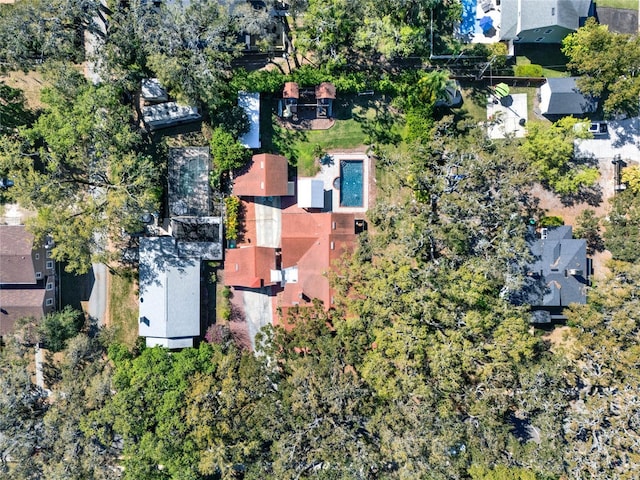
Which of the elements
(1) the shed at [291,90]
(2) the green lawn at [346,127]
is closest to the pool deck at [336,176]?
(2) the green lawn at [346,127]

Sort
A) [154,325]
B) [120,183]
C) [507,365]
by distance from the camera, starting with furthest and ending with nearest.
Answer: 1. [154,325]
2. [120,183]
3. [507,365]

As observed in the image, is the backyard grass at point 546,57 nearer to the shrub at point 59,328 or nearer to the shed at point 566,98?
the shed at point 566,98

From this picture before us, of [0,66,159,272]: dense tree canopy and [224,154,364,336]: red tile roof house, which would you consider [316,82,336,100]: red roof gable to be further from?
[0,66,159,272]: dense tree canopy

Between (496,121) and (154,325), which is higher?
(496,121)

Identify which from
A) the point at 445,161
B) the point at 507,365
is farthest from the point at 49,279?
the point at 507,365

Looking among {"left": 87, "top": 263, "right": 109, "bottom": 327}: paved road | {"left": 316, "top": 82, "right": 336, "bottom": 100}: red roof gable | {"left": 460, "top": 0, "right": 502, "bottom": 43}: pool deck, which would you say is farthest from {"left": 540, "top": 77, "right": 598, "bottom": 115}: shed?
{"left": 87, "top": 263, "right": 109, "bottom": 327}: paved road

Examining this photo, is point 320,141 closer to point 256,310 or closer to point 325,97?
point 325,97

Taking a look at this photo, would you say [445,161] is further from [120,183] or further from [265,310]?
[120,183]
